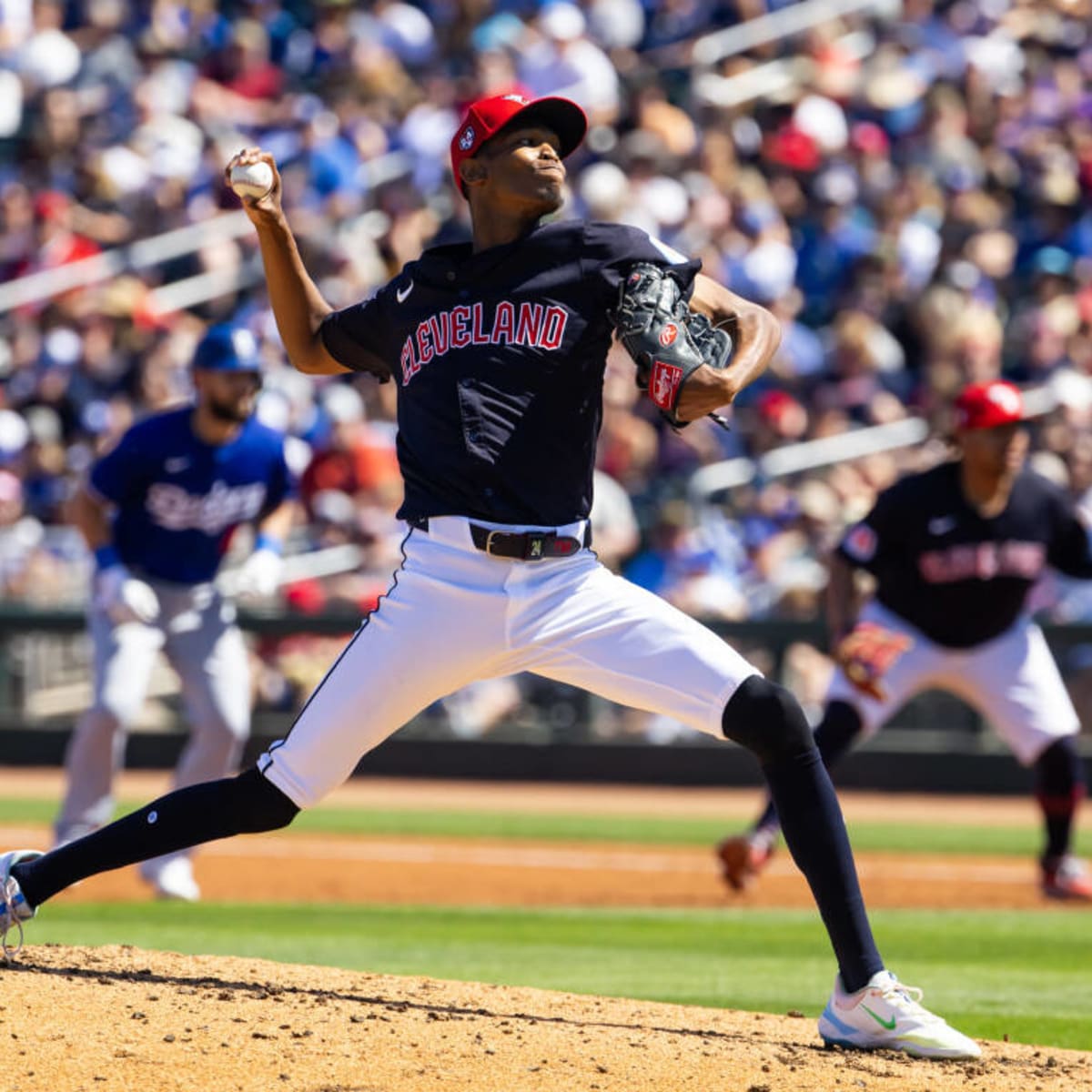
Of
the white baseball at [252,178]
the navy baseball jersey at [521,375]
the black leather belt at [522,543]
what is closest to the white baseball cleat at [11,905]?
the navy baseball jersey at [521,375]

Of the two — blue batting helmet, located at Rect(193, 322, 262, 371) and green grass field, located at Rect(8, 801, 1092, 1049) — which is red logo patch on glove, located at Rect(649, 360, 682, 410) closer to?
green grass field, located at Rect(8, 801, 1092, 1049)

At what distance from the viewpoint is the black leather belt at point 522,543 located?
4957 mm

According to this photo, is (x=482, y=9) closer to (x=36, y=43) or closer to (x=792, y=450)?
(x=36, y=43)

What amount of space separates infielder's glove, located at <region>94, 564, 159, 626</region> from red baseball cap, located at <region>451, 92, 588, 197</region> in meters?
3.80

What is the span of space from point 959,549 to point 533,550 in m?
4.48

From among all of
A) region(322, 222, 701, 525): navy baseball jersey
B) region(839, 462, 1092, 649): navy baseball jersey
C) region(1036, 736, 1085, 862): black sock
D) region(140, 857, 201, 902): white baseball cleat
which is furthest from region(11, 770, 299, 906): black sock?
region(1036, 736, 1085, 862): black sock

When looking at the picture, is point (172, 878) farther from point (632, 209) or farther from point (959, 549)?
point (632, 209)

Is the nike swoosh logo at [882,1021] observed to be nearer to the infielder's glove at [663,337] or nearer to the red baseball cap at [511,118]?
the infielder's glove at [663,337]

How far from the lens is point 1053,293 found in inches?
602

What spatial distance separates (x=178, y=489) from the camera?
8.81 m

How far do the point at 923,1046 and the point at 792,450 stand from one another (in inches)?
402

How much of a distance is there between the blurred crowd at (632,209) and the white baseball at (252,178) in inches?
338

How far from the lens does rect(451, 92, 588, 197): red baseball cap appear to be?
5086 millimetres

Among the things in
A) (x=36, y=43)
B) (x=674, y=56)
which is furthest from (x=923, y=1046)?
(x=36, y=43)
